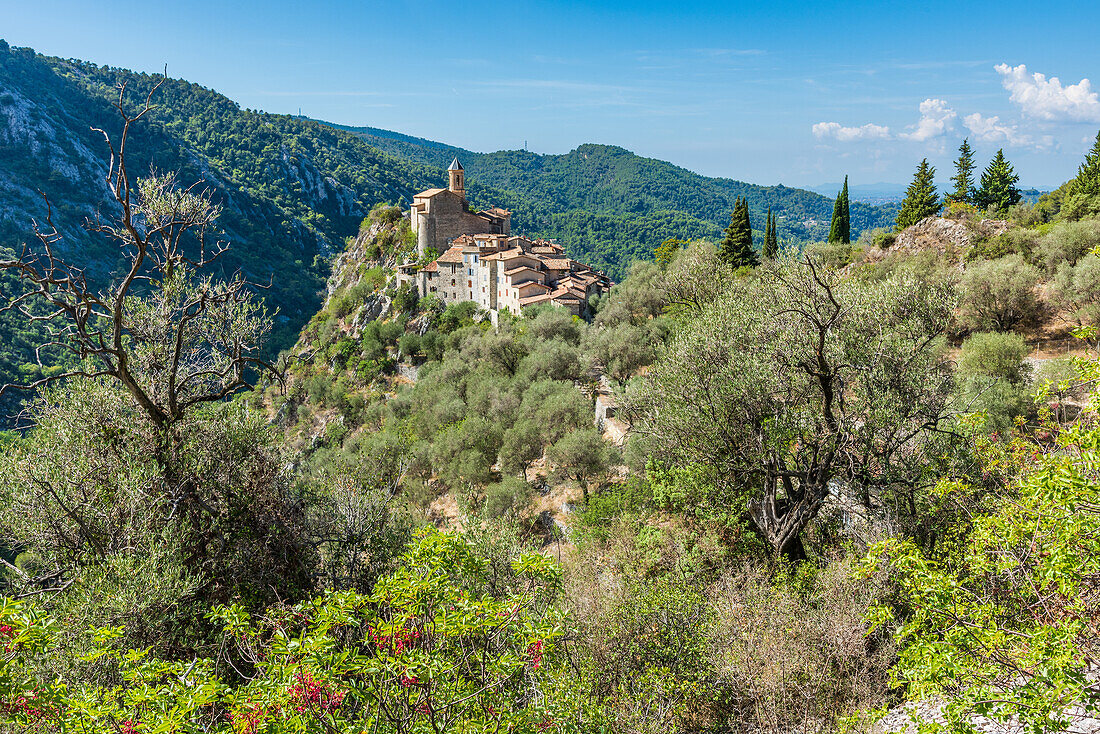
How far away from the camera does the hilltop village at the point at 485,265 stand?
50.7 metres

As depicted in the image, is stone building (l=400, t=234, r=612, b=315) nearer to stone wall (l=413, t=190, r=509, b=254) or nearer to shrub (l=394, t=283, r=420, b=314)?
shrub (l=394, t=283, r=420, b=314)

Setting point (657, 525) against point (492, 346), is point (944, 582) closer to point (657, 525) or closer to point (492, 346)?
point (657, 525)

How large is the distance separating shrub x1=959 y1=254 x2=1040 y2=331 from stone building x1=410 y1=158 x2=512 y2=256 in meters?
53.3

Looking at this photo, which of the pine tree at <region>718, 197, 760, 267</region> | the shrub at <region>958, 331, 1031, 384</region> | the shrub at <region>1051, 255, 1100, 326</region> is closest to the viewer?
the shrub at <region>958, 331, 1031, 384</region>

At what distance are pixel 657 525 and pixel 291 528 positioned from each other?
9419mm

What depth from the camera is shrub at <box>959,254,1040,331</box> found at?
2328cm

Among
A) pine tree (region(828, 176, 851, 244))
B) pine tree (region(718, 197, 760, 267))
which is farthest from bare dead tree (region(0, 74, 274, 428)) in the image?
pine tree (region(828, 176, 851, 244))

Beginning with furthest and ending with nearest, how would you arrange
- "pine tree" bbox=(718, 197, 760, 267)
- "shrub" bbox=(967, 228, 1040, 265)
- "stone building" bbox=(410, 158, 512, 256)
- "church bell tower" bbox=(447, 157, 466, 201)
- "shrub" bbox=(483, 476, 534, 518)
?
"church bell tower" bbox=(447, 157, 466, 201) < "stone building" bbox=(410, 158, 512, 256) < "pine tree" bbox=(718, 197, 760, 267) < "shrub" bbox=(967, 228, 1040, 265) < "shrub" bbox=(483, 476, 534, 518)

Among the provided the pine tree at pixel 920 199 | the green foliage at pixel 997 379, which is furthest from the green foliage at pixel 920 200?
the green foliage at pixel 997 379

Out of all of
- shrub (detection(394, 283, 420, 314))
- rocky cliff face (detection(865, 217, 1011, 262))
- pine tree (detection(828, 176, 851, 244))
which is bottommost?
shrub (detection(394, 283, 420, 314))

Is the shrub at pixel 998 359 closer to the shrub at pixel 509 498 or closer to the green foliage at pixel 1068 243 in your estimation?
the green foliage at pixel 1068 243

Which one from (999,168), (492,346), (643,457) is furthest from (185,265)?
(999,168)

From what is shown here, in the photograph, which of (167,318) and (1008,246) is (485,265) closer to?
(1008,246)

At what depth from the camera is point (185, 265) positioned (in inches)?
367
